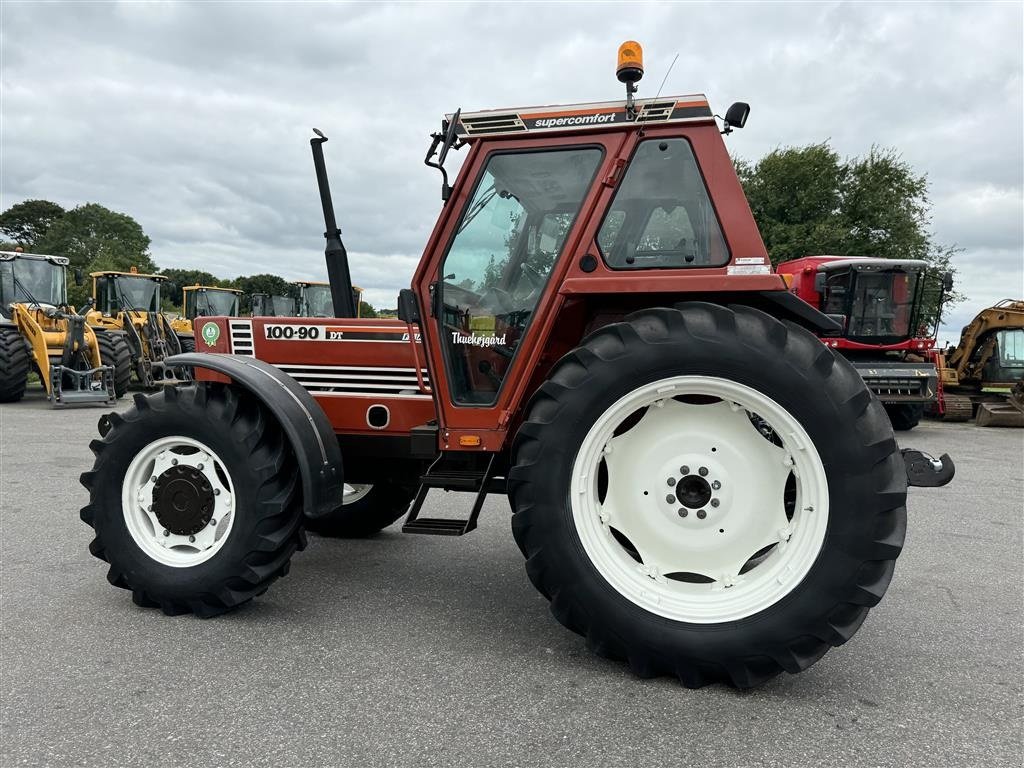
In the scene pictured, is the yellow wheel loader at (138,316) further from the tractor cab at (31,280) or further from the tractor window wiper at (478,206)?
the tractor window wiper at (478,206)

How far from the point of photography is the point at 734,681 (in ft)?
7.94

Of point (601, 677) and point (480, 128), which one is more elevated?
point (480, 128)

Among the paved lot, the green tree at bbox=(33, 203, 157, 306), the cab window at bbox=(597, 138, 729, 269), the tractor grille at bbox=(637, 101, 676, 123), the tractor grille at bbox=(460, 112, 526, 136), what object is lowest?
the paved lot

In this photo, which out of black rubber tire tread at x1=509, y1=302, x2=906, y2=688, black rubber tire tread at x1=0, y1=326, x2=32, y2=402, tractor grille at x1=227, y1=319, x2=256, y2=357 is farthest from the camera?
black rubber tire tread at x1=0, y1=326, x2=32, y2=402

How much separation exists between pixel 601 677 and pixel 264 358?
234 cm

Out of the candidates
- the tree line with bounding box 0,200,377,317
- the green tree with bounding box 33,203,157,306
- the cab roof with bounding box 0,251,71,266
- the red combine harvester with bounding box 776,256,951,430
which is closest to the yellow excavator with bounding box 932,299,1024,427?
the red combine harvester with bounding box 776,256,951,430

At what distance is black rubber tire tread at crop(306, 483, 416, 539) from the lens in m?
4.26

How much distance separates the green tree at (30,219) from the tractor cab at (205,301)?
165 ft

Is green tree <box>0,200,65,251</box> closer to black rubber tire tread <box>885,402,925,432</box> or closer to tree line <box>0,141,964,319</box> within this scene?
tree line <box>0,141,964,319</box>

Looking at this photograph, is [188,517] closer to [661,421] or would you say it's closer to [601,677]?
[601,677]

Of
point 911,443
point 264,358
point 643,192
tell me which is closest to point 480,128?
point 643,192

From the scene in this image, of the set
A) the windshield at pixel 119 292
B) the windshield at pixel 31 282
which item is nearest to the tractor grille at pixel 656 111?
the windshield at pixel 31 282

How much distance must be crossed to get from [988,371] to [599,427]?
14.7 m

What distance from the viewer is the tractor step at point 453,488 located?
289 cm
